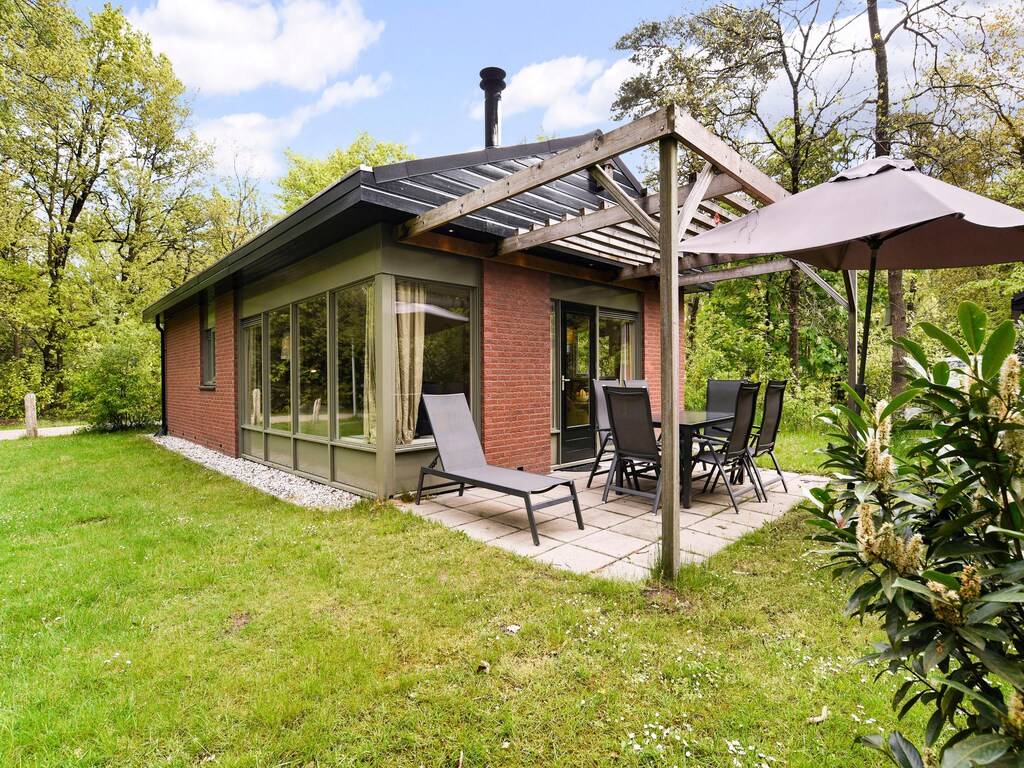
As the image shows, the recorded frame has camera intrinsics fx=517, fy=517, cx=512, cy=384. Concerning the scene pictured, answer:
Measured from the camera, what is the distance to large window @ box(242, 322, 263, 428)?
752cm

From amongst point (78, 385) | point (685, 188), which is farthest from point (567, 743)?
point (78, 385)

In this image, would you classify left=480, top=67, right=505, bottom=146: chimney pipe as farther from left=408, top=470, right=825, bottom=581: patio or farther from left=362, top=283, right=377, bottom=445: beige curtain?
left=408, top=470, right=825, bottom=581: patio

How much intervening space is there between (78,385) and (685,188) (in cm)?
1350

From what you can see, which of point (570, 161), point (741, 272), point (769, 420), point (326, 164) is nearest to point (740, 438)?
point (769, 420)

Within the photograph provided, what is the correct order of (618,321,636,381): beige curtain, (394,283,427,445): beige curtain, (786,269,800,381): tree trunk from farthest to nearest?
(786,269,800,381): tree trunk
(618,321,636,381): beige curtain
(394,283,427,445): beige curtain

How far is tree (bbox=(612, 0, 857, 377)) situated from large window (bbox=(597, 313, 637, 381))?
3.89m

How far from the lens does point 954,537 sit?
0.99 m

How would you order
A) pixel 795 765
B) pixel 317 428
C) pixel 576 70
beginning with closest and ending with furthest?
pixel 795 765 → pixel 317 428 → pixel 576 70

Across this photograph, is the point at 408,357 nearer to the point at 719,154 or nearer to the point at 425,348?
the point at 425,348

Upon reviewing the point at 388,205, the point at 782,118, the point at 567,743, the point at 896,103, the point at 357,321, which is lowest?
the point at 567,743

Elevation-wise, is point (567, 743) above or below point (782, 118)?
below

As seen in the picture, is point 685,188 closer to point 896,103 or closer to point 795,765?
point 795,765

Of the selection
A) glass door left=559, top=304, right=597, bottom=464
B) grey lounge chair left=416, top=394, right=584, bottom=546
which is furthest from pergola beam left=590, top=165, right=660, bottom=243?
glass door left=559, top=304, right=597, bottom=464

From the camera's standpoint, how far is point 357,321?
553cm
